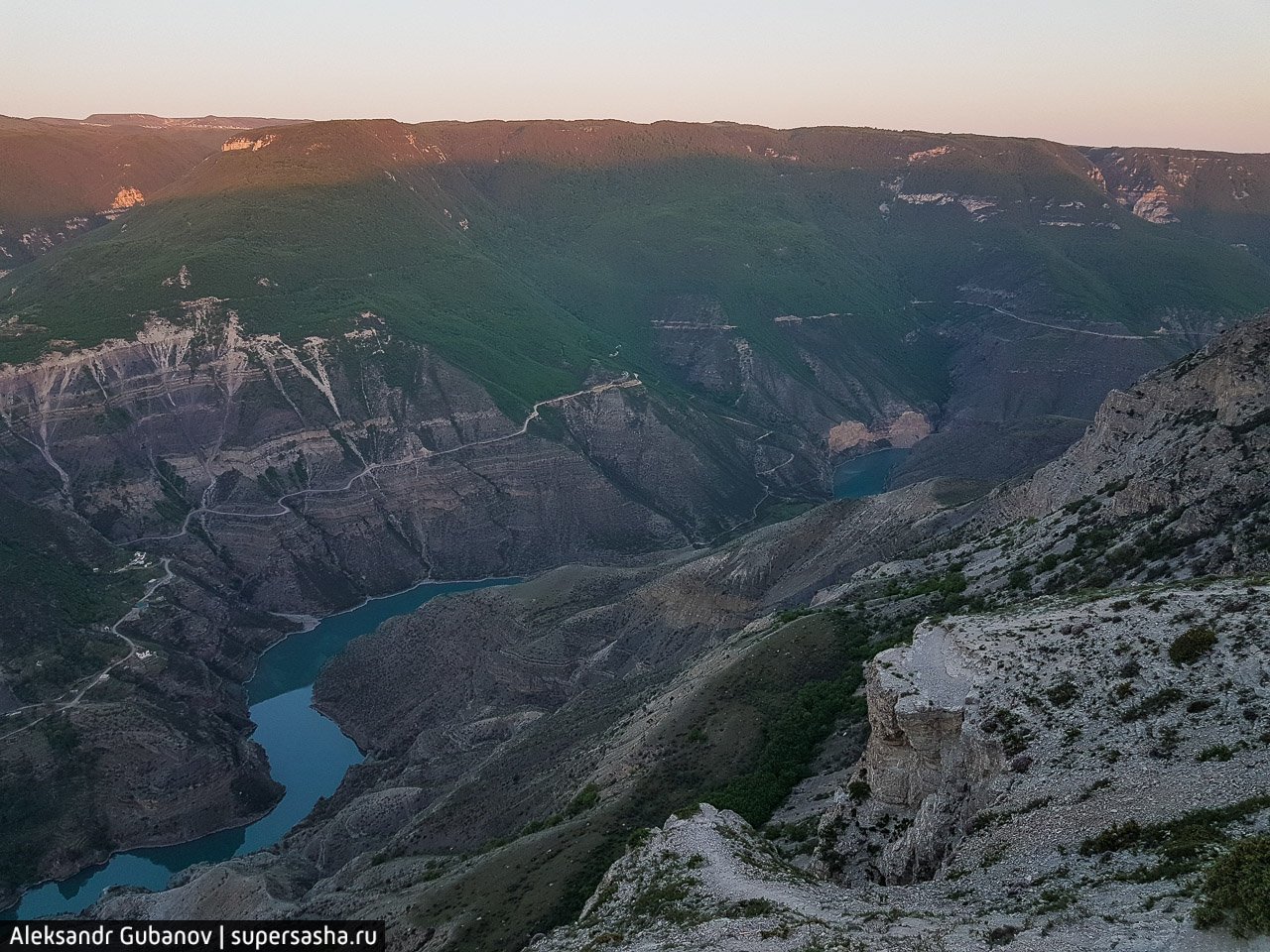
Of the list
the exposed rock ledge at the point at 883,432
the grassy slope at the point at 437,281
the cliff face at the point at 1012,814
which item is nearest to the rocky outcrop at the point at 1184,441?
the cliff face at the point at 1012,814

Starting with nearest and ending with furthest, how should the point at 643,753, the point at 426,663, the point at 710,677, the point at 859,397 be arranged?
1. the point at 643,753
2. the point at 710,677
3. the point at 426,663
4. the point at 859,397

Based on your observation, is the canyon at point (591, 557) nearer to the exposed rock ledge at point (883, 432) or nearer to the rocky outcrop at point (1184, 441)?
the rocky outcrop at point (1184, 441)

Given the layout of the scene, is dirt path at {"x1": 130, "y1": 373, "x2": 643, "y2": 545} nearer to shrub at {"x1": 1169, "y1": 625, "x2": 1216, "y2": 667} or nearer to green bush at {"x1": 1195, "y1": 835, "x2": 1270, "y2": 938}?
shrub at {"x1": 1169, "y1": 625, "x2": 1216, "y2": 667}

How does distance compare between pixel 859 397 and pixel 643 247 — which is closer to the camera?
pixel 859 397

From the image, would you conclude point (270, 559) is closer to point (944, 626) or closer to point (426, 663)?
point (426, 663)

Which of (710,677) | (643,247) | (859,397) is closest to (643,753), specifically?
(710,677)

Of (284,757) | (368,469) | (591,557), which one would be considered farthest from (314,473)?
(284,757)

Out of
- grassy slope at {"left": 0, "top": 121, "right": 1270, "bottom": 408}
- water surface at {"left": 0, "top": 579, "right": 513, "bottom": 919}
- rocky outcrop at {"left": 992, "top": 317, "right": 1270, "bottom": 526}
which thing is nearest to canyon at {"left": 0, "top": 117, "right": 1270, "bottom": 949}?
rocky outcrop at {"left": 992, "top": 317, "right": 1270, "bottom": 526}
